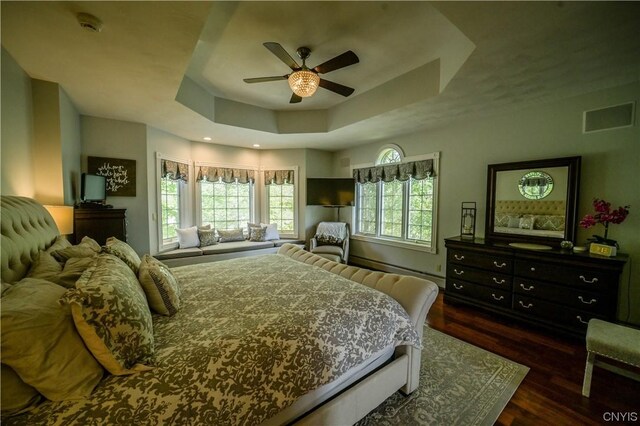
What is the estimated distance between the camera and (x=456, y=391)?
1.78 meters

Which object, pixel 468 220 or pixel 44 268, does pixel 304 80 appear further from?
pixel 468 220

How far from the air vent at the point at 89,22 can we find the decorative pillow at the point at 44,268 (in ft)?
4.96

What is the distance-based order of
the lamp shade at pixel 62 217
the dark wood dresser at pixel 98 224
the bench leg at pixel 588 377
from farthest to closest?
the dark wood dresser at pixel 98 224, the lamp shade at pixel 62 217, the bench leg at pixel 588 377

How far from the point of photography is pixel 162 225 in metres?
4.11

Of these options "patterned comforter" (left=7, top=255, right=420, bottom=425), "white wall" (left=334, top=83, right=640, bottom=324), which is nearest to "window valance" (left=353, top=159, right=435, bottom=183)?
"white wall" (left=334, top=83, right=640, bottom=324)

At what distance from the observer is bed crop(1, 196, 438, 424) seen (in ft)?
3.06

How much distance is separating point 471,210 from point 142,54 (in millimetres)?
4107

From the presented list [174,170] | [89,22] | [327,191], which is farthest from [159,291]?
[327,191]

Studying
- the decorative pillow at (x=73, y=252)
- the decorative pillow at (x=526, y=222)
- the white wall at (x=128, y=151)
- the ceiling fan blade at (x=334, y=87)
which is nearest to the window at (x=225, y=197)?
the white wall at (x=128, y=151)

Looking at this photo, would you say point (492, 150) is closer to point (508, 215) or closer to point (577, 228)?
point (508, 215)

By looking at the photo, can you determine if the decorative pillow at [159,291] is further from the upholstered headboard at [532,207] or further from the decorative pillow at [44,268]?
the upholstered headboard at [532,207]

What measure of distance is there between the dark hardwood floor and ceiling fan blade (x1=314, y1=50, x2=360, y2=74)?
9.29 ft

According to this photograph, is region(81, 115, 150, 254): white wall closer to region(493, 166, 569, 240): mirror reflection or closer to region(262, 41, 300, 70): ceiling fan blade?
region(262, 41, 300, 70): ceiling fan blade

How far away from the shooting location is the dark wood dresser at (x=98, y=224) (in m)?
2.74
